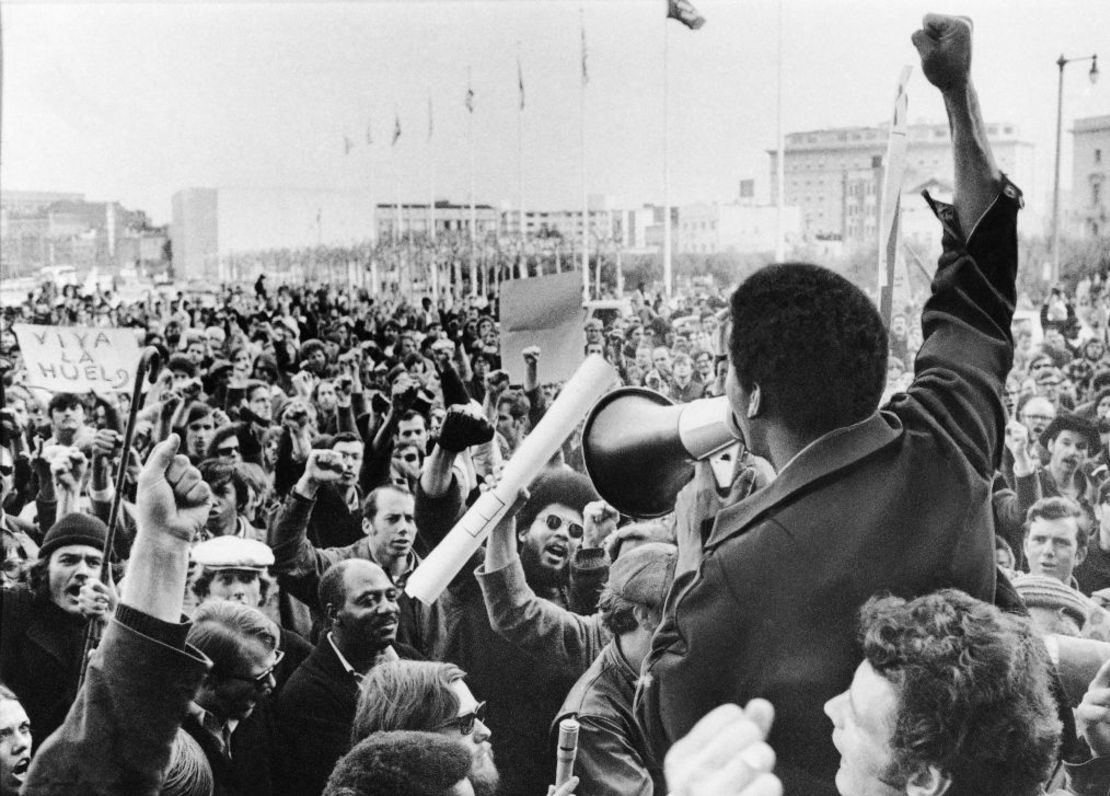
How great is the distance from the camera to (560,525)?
334 cm

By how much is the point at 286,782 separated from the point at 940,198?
2260 millimetres

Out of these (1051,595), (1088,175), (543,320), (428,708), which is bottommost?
(428,708)

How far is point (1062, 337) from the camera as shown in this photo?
395 cm

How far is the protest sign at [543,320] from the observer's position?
3572 millimetres

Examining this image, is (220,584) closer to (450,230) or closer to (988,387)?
(450,230)

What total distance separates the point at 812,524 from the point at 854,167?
1.17 meters

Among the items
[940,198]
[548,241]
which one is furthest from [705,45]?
[940,198]

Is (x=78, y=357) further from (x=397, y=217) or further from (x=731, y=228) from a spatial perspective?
(x=731, y=228)

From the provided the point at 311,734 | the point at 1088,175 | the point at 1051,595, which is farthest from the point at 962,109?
the point at 311,734

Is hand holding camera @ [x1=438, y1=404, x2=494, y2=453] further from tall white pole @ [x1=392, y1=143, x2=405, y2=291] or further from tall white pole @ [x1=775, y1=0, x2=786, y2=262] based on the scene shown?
tall white pole @ [x1=775, y1=0, x2=786, y2=262]

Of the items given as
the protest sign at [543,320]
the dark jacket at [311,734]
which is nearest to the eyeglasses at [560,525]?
the protest sign at [543,320]

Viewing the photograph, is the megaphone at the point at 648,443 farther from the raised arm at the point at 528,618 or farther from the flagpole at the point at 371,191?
the flagpole at the point at 371,191

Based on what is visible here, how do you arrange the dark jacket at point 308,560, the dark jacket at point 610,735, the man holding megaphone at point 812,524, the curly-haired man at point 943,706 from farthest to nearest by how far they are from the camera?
the dark jacket at point 308,560, the dark jacket at point 610,735, the man holding megaphone at point 812,524, the curly-haired man at point 943,706

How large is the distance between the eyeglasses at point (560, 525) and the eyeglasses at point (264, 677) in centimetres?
81
